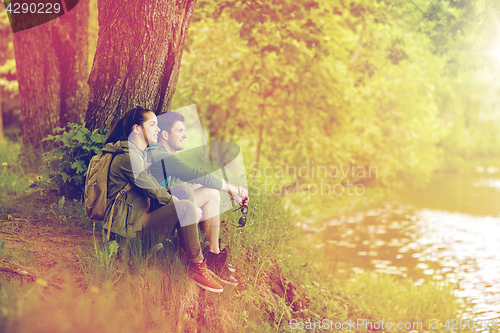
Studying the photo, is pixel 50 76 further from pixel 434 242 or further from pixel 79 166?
pixel 434 242

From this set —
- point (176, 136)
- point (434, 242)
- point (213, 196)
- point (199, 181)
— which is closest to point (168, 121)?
point (176, 136)

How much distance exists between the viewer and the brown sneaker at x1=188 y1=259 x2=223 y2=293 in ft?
11.6

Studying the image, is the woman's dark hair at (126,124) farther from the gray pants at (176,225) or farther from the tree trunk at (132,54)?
the tree trunk at (132,54)

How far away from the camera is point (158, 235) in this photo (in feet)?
11.3

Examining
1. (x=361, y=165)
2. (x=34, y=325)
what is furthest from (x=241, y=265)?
(x=361, y=165)

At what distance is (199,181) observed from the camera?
360 cm

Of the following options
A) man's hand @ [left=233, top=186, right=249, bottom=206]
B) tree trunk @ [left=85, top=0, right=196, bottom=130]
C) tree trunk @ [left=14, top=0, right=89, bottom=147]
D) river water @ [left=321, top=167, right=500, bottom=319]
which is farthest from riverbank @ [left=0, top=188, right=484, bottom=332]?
river water @ [left=321, top=167, right=500, bottom=319]

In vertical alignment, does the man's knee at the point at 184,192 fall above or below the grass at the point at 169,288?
above

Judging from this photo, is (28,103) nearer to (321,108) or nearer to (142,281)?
(142,281)

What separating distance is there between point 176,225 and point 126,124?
946 millimetres

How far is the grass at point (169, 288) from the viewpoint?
9.87ft

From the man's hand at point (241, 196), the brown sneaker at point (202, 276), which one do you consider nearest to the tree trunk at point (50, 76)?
the man's hand at point (241, 196)

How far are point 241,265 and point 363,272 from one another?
5.40 metres

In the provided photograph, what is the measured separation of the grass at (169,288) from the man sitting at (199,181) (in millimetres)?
312
